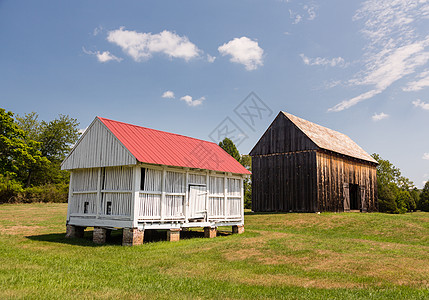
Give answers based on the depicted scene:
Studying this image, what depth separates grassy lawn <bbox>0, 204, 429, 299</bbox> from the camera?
8500 millimetres

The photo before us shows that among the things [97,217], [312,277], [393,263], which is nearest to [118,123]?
[97,217]

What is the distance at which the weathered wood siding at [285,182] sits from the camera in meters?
31.8

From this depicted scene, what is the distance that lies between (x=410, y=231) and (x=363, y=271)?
1359 cm

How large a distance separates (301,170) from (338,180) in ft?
14.9

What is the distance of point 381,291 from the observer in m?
8.76

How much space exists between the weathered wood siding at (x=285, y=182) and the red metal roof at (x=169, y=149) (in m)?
11.2

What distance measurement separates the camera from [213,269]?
11430mm

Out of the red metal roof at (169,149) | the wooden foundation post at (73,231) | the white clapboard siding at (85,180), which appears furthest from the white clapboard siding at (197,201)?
the wooden foundation post at (73,231)

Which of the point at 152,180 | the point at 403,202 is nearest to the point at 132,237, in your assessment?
the point at 152,180

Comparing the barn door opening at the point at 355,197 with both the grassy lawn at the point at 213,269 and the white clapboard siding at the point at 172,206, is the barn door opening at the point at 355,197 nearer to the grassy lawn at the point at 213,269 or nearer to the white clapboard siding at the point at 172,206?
the grassy lawn at the point at 213,269

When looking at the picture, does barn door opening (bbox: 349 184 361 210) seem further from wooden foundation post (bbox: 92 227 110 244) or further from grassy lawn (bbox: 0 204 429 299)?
wooden foundation post (bbox: 92 227 110 244)

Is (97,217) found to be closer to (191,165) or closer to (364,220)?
(191,165)

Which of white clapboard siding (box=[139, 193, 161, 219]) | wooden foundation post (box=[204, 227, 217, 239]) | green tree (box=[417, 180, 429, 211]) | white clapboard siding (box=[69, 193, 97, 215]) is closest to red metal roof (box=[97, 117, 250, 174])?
white clapboard siding (box=[139, 193, 161, 219])

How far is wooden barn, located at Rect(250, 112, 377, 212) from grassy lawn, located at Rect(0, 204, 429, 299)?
492 inches
